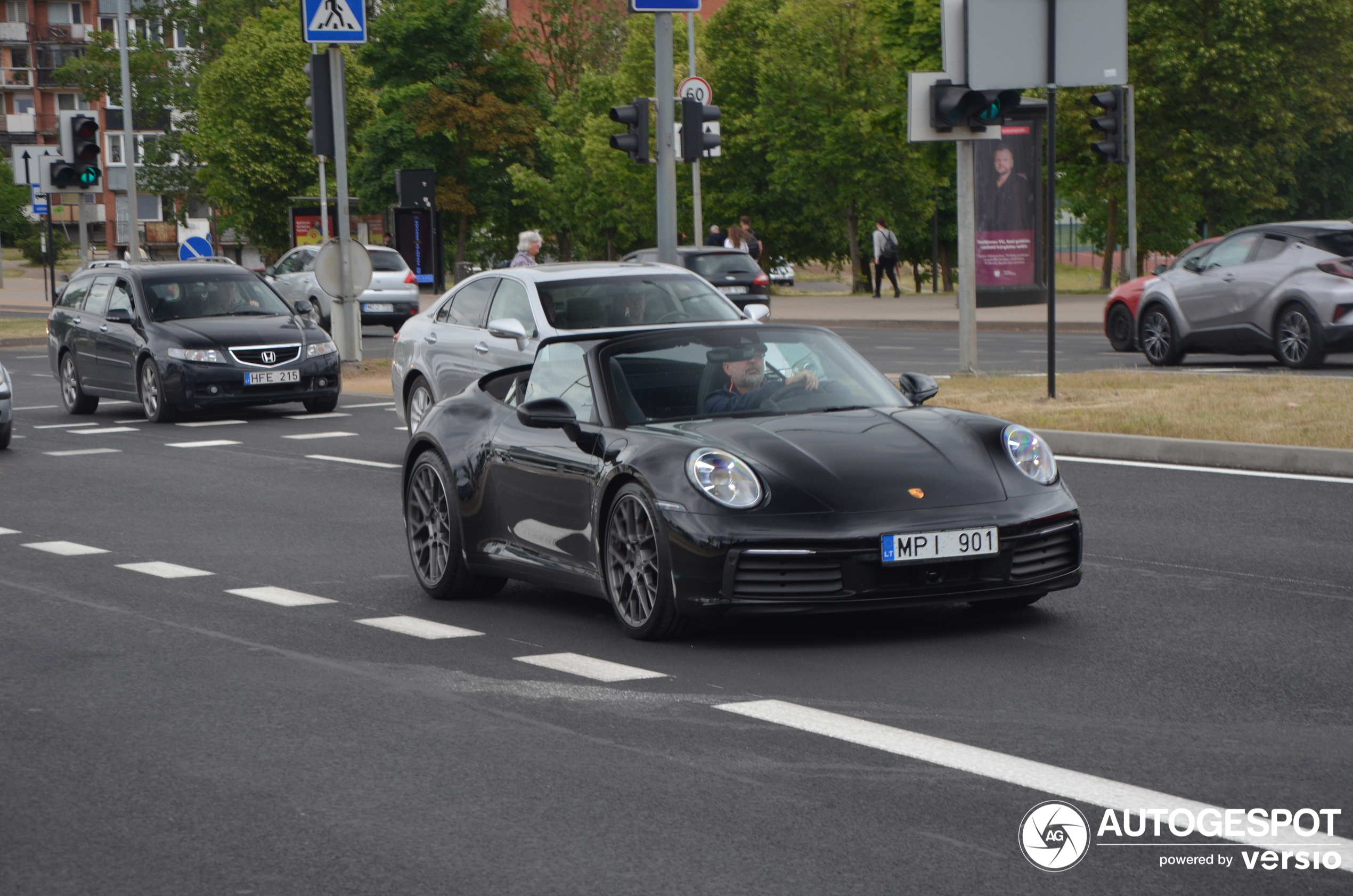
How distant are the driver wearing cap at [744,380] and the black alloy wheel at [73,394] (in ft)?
47.9

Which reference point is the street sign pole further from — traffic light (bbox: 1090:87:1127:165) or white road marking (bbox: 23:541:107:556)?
white road marking (bbox: 23:541:107:556)

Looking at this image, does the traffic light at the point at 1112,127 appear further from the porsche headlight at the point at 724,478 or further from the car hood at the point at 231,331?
the porsche headlight at the point at 724,478

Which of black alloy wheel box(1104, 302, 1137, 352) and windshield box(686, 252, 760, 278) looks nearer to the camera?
black alloy wheel box(1104, 302, 1137, 352)

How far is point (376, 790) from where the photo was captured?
5.45 metres

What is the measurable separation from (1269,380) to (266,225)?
55217 millimetres

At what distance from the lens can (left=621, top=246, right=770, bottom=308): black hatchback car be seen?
34.3 meters

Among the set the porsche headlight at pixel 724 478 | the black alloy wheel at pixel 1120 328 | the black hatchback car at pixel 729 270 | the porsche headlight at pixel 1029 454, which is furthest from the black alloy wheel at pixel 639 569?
the black hatchback car at pixel 729 270

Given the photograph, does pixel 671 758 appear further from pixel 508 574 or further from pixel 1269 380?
pixel 1269 380

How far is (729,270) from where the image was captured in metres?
34.8

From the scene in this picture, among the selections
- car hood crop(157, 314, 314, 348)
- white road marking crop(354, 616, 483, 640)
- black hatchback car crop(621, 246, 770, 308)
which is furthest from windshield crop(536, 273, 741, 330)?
black hatchback car crop(621, 246, 770, 308)

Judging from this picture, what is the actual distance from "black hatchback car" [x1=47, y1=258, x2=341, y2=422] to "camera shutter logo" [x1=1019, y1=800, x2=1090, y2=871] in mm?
15937

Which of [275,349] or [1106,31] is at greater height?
[1106,31]

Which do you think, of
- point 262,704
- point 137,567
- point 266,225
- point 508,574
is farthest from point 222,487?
point 266,225

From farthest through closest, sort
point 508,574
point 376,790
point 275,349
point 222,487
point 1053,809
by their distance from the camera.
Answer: point 275,349 → point 222,487 → point 508,574 → point 376,790 → point 1053,809
